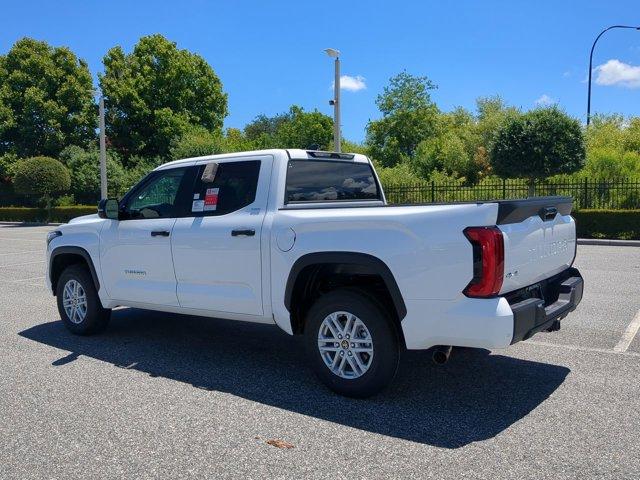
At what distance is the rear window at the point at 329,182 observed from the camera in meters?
5.09

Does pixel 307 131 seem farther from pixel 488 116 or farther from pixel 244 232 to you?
pixel 244 232

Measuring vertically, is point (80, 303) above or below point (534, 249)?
below

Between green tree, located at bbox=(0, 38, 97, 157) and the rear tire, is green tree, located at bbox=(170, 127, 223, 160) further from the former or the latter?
the rear tire

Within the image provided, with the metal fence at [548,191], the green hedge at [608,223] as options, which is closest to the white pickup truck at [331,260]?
the metal fence at [548,191]

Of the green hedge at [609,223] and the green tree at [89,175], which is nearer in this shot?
the green hedge at [609,223]

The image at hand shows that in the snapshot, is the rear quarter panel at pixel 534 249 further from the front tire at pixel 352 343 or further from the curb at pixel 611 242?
the curb at pixel 611 242

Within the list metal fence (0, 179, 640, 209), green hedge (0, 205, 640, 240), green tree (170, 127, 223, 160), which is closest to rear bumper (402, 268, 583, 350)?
metal fence (0, 179, 640, 209)

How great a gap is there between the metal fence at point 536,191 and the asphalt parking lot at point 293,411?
45.8ft

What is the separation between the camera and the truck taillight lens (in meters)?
3.64

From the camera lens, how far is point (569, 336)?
6102 millimetres

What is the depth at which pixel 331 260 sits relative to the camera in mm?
4242

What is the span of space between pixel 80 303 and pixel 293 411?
336cm

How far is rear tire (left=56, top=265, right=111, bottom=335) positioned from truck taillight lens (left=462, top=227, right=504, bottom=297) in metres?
4.28

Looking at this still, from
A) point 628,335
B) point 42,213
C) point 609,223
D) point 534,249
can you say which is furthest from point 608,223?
point 42,213
